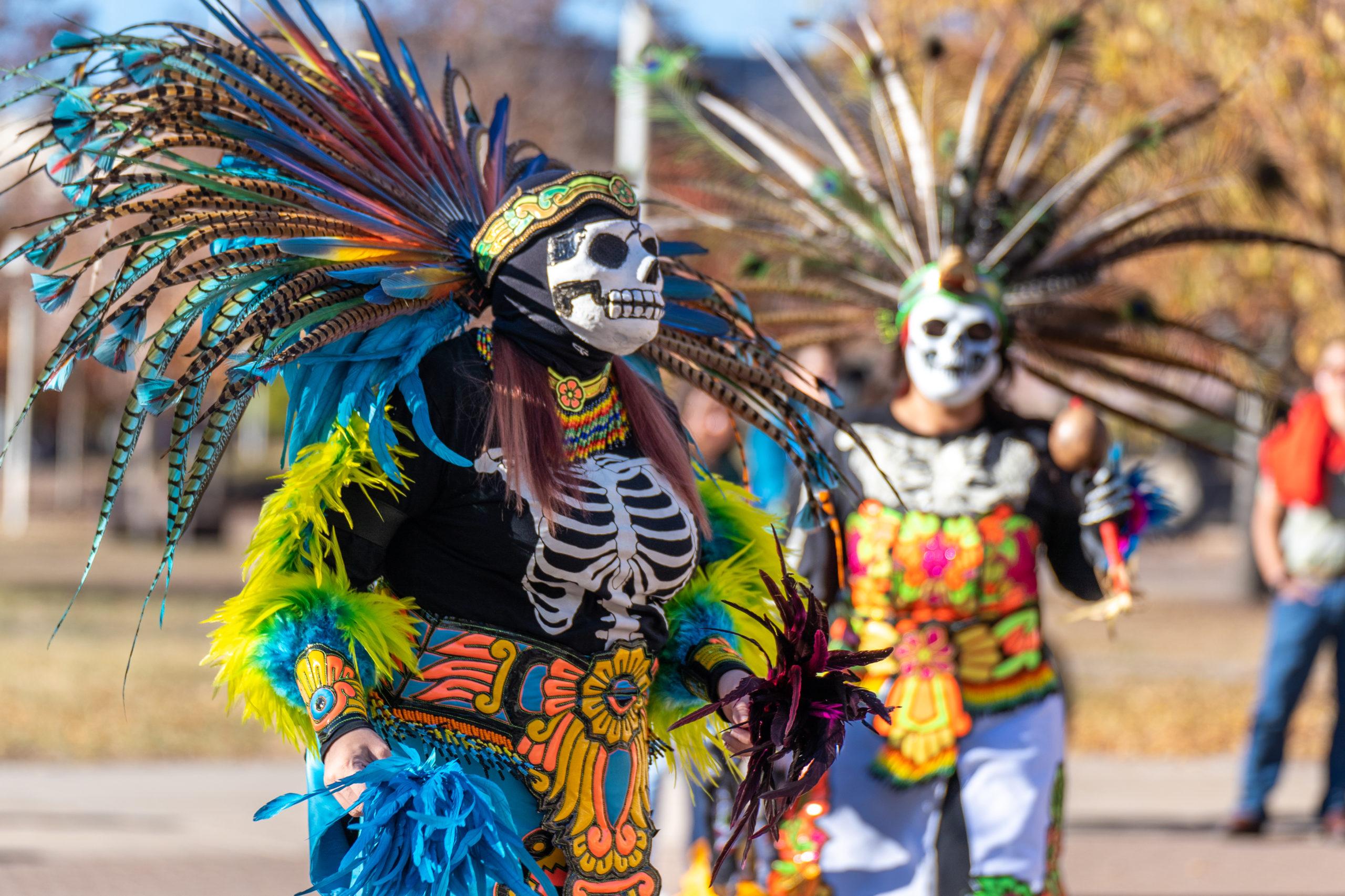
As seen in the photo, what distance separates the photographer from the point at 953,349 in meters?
4.47

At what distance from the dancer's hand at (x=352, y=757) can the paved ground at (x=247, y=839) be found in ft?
11.1

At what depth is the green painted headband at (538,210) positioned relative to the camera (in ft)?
9.82

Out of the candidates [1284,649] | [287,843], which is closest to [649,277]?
[287,843]

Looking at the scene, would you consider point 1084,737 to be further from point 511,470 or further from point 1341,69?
point 511,470

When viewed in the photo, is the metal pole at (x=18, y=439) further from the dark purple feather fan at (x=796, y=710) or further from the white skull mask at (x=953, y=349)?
the dark purple feather fan at (x=796, y=710)

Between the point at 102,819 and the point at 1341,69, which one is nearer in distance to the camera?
the point at 102,819

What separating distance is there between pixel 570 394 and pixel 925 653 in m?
1.76

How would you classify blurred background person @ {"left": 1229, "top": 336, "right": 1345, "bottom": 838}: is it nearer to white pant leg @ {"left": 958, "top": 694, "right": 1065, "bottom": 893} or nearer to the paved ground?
the paved ground

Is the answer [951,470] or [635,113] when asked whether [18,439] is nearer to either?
[635,113]

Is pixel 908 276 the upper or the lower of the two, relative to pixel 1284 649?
upper

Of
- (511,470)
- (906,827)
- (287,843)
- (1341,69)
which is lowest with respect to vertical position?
(287,843)

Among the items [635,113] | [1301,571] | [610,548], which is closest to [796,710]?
[610,548]

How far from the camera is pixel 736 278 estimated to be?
5.23 meters

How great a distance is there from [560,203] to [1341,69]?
715 cm
